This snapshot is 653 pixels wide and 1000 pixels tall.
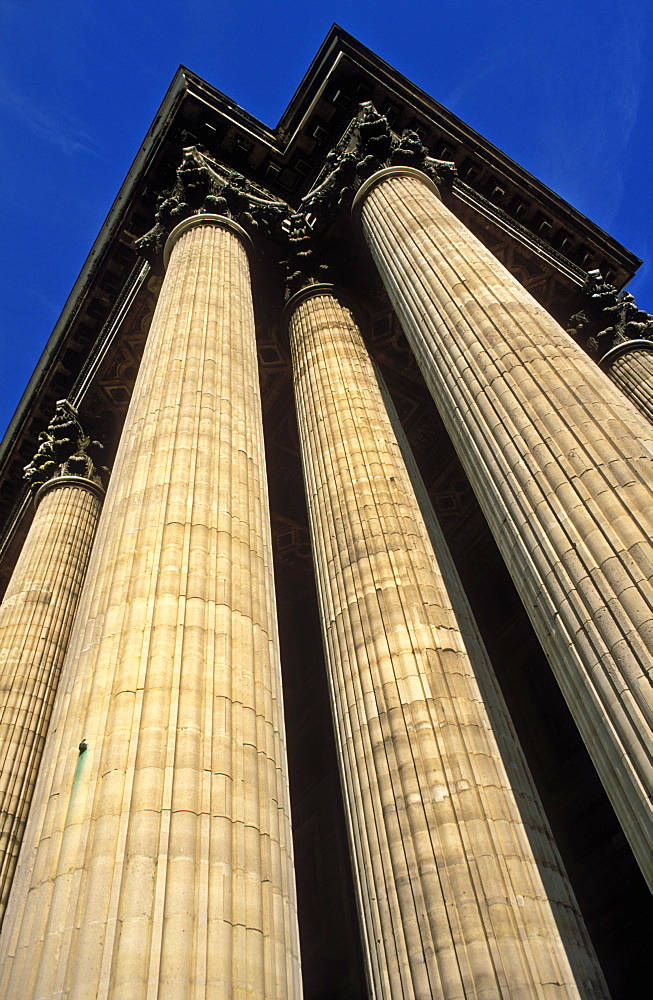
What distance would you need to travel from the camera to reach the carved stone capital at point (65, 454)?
19.4 m

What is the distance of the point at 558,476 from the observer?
305 inches

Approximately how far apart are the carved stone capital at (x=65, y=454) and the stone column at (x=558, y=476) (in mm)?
10547

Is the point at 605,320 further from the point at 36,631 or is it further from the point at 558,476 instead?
the point at 36,631

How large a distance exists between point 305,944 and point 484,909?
1083 centimetres

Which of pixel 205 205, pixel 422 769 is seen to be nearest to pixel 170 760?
pixel 422 769

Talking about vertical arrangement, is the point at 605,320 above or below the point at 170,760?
above

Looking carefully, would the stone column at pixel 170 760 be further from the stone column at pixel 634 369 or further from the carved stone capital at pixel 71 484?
the stone column at pixel 634 369

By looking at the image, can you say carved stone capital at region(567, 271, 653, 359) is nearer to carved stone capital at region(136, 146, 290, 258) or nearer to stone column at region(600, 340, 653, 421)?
stone column at region(600, 340, 653, 421)

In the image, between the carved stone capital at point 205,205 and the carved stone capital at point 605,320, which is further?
the carved stone capital at point 605,320

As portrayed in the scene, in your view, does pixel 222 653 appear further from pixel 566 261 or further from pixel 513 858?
pixel 566 261

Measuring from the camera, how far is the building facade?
575cm

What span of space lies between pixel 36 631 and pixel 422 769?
9.15m

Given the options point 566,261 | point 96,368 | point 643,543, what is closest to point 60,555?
point 96,368

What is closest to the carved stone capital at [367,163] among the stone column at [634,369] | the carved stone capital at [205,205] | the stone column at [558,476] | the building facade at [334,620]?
the building facade at [334,620]
